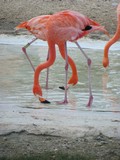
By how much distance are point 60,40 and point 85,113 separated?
132 centimetres

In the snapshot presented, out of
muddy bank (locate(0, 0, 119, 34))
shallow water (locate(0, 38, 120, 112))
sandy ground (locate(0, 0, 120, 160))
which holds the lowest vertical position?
muddy bank (locate(0, 0, 119, 34))

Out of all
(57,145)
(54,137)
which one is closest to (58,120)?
(54,137)

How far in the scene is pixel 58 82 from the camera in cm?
785

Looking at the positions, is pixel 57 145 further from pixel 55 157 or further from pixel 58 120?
pixel 58 120

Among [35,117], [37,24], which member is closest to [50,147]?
[35,117]

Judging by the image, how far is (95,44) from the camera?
1100cm

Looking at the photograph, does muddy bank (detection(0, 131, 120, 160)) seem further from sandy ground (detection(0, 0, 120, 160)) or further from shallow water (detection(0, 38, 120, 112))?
shallow water (detection(0, 38, 120, 112))

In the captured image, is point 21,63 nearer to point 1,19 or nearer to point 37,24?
point 37,24

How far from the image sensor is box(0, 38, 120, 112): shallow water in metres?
6.62

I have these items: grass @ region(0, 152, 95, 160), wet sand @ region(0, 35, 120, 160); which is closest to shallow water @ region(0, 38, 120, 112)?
wet sand @ region(0, 35, 120, 160)

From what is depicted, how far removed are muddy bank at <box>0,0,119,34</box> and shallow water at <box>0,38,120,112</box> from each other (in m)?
2.79

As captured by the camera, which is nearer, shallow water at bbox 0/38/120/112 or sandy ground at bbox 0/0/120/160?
sandy ground at bbox 0/0/120/160

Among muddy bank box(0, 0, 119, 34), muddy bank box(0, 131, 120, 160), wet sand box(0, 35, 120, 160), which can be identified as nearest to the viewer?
muddy bank box(0, 131, 120, 160)

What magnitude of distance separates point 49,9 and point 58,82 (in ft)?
20.5
